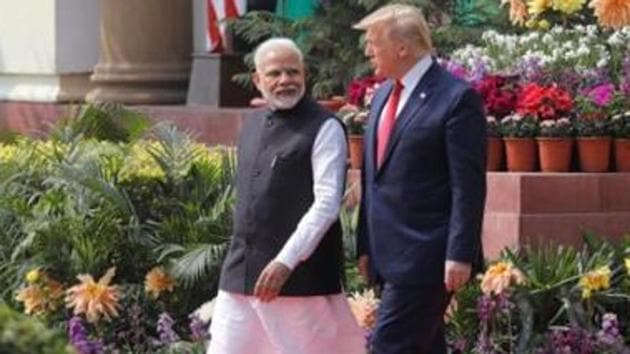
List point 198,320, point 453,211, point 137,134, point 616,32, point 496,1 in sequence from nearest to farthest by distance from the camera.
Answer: point 453,211, point 198,320, point 616,32, point 137,134, point 496,1

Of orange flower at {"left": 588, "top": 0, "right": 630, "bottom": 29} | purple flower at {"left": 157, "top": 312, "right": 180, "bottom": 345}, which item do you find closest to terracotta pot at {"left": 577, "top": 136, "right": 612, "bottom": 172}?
orange flower at {"left": 588, "top": 0, "right": 630, "bottom": 29}

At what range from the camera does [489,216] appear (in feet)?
34.7

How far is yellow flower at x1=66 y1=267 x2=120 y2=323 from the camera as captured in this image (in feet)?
34.8

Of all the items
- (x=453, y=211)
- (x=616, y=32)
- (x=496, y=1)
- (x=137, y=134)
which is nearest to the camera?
(x=453, y=211)

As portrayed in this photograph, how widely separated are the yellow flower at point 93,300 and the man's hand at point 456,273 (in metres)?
3.20

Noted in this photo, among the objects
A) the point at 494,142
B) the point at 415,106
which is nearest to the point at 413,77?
the point at 415,106

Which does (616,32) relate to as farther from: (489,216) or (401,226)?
(401,226)

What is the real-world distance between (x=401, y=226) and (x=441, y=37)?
6.68 meters

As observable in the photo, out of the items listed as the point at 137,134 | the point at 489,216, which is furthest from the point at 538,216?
the point at 137,134

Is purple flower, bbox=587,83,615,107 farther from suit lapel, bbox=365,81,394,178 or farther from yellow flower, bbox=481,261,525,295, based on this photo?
suit lapel, bbox=365,81,394,178

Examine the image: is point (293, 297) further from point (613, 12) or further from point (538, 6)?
point (538, 6)

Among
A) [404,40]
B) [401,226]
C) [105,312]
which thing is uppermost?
[404,40]

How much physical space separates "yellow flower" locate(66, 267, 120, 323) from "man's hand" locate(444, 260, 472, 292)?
3199 mm

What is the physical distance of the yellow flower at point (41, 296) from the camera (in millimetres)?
10917
